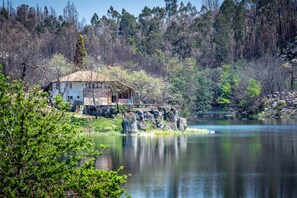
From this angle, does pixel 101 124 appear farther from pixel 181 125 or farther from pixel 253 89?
pixel 253 89

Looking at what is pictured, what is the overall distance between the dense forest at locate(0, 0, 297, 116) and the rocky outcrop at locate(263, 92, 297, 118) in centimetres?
182

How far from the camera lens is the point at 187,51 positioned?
166500 mm

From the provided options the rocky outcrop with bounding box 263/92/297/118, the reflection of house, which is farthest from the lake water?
the rocky outcrop with bounding box 263/92/297/118

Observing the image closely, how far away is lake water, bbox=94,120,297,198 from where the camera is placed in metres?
34.7

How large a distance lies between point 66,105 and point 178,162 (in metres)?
28.4

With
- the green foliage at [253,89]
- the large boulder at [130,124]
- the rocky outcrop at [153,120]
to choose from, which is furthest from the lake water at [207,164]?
the green foliage at [253,89]

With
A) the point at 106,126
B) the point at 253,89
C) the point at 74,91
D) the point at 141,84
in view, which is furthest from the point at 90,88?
the point at 253,89

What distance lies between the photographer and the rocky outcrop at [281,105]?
11138 centimetres

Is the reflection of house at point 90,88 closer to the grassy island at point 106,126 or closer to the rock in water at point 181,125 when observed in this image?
the grassy island at point 106,126

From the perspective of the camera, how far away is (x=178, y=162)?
4706 cm

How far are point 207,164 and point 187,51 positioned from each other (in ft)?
402

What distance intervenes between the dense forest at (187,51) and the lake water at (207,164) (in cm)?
3351

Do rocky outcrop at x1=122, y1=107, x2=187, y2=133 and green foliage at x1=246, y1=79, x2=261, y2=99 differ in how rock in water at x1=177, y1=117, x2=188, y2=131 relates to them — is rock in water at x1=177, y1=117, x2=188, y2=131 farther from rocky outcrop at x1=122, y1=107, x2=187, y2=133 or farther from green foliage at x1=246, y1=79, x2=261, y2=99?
green foliage at x1=246, y1=79, x2=261, y2=99

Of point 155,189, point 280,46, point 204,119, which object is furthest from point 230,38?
point 155,189
